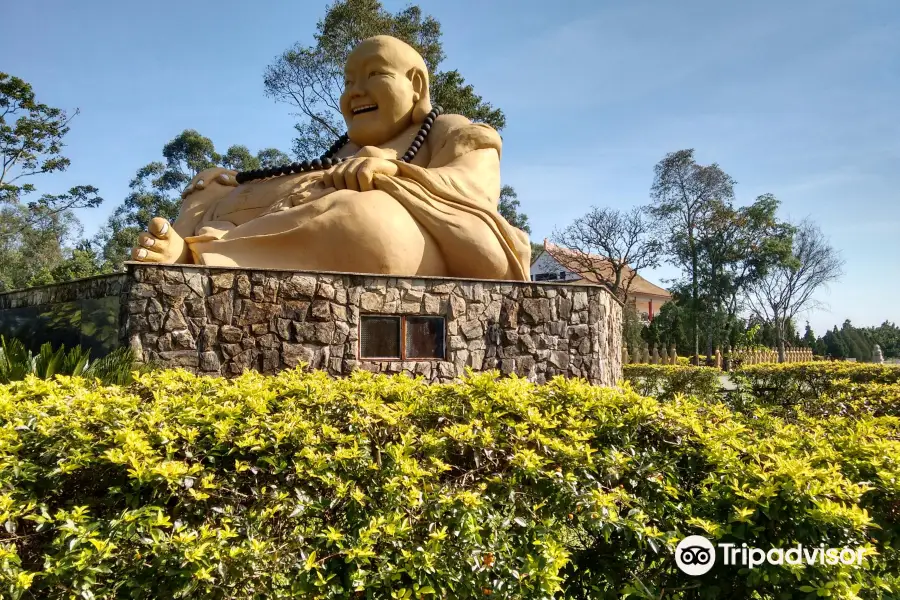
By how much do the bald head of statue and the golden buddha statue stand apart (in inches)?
0.5

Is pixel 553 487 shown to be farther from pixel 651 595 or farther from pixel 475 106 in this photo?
pixel 475 106

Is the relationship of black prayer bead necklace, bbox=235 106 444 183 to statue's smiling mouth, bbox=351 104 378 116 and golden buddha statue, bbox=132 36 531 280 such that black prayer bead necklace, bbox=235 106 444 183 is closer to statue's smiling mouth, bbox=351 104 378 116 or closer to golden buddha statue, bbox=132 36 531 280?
golden buddha statue, bbox=132 36 531 280

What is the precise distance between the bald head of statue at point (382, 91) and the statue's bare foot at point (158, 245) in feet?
9.36

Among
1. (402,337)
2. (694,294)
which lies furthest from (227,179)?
(694,294)

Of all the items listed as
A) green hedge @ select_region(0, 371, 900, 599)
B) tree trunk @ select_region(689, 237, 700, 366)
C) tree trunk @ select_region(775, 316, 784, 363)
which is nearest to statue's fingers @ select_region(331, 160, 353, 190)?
green hedge @ select_region(0, 371, 900, 599)

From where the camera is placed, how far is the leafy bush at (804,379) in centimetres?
629

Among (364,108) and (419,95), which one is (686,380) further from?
(364,108)

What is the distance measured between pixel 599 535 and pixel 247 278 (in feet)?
13.2

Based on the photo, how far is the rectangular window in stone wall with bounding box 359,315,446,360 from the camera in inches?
216

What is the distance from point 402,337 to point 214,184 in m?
3.21

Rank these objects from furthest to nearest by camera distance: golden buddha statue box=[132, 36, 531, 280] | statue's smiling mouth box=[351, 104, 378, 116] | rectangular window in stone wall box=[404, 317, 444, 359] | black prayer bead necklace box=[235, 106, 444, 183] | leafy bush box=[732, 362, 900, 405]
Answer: statue's smiling mouth box=[351, 104, 378, 116] < black prayer bead necklace box=[235, 106, 444, 183] < leafy bush box=[732, 362, 900, 405] < golden buddha statue box=[132, 36, 531, 280] < rectangular window in stone wall box=[404, 317, 444, 359]

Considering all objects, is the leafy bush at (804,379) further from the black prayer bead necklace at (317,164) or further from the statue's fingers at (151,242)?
the statue's fingers at (151,242)

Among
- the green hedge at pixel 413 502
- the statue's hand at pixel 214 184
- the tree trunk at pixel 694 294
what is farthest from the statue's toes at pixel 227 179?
the tree trunk at pixel 694 294

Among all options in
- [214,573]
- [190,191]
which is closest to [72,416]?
[214,573]
